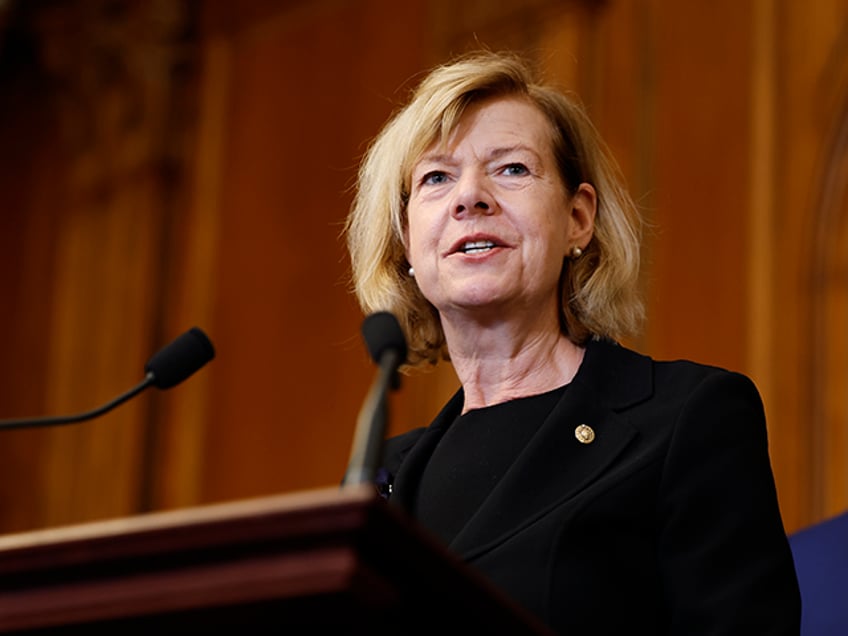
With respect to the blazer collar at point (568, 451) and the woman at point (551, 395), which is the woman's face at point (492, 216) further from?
the blazer collar at point (568, 451)

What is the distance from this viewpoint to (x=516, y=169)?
246 cm

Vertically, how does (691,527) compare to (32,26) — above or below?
below

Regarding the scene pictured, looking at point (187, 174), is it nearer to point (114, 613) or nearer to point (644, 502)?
point (644, 502)

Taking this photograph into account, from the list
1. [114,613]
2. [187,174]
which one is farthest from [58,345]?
[114,613]

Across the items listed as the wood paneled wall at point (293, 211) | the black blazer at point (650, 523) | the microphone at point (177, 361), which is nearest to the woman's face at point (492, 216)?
the black blazer at point (650, 523)

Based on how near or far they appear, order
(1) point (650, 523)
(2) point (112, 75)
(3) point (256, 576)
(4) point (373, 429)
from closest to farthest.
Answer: (3) point (256, 576) → (4) point (373, 429) → (1) point (650, 523) → (2) point (112, 75)

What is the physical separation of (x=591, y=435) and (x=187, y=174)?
13.3 feet

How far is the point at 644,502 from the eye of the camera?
6.59 feet

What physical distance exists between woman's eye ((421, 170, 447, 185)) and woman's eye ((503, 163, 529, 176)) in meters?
0.11

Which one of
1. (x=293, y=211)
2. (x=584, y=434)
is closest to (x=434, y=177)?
(x=584, y=434)

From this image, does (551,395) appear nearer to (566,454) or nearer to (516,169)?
(566,454)

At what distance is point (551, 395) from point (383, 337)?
703mm

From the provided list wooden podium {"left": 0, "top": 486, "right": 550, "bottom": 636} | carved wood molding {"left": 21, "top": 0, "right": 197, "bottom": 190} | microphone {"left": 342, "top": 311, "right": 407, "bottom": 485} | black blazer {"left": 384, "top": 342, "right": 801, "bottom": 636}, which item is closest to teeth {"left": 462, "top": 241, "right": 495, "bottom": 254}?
black blazer {"left": 384, "top": 342, "right": 801, "bottom": 636}

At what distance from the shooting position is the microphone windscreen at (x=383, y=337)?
173cm
